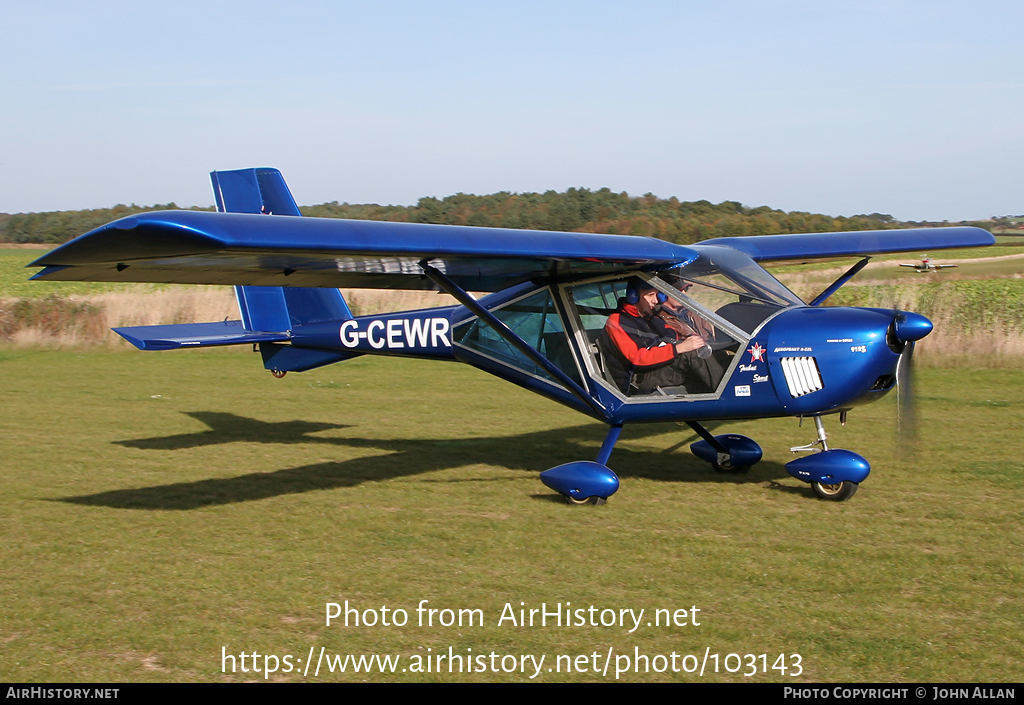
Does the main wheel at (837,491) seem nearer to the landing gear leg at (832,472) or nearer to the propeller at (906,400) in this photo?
the landing gear leg at (832,472)

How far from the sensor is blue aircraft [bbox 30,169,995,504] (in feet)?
19.0

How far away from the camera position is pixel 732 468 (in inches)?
315

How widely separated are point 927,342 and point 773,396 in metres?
10.4

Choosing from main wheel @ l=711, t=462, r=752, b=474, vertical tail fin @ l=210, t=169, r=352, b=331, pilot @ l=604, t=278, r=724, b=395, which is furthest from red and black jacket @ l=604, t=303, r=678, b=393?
vertical tail fin @ l=210, t=169, r=352, b=331

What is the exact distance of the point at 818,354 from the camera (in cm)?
645

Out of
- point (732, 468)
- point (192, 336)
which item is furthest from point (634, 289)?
point (192, 336)

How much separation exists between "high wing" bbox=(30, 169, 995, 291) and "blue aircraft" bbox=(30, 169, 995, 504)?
0.02 metres

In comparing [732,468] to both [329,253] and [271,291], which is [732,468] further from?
[271,291]

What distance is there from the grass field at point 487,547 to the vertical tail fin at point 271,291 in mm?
1450

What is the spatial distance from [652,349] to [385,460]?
329 centimetres

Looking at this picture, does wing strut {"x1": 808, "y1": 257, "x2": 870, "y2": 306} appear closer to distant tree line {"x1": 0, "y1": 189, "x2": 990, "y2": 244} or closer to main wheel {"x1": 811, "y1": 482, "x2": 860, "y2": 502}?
main wheel {"x1": 811, "y1": 482, "x2": 860, "y2": 502}
